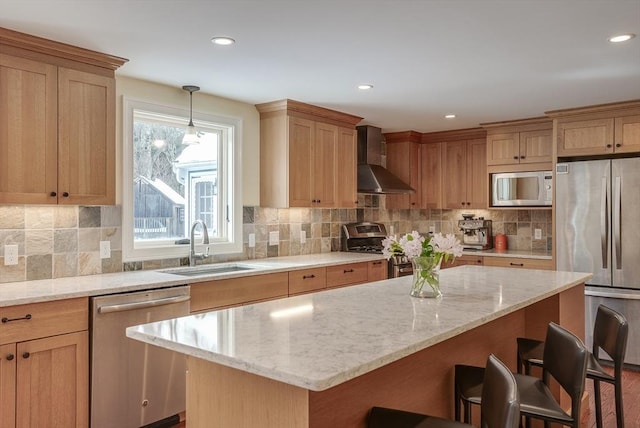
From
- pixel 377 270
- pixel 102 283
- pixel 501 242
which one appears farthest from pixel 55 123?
pixel 501 242

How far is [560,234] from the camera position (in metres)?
4.71

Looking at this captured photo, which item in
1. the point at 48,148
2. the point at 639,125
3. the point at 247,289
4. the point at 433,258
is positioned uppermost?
the point at 639,125

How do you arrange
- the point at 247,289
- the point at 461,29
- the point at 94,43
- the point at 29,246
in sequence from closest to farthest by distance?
the point at 461,29
the point at 94,43
the point at 29,246
the point at 247,289

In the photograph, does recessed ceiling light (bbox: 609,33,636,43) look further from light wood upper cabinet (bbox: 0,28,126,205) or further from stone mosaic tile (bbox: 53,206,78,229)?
stone mosaic tile (bbox: 53,206,78,229)

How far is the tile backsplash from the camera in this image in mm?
3098

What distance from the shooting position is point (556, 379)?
206 centimetres

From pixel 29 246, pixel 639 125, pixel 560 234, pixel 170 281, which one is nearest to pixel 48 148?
pixel 29 246

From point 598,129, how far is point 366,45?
110 inches

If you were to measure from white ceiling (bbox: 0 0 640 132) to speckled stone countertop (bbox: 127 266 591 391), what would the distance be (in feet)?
4.52

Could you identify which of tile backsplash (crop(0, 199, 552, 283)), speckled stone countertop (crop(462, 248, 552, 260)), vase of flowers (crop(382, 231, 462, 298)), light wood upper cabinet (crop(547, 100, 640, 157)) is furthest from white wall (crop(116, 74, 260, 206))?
light wood upper cabinet (crop(547, 100, 640, 157))

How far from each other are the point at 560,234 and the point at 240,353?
13.3 feet

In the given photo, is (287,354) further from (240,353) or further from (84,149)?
(84,149)

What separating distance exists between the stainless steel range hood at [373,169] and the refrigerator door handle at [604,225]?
201 centimetres

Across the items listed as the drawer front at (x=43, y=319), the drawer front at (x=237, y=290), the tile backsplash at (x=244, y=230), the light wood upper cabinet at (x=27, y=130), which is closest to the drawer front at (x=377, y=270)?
the tile backsplash at (x=244, y=230)
